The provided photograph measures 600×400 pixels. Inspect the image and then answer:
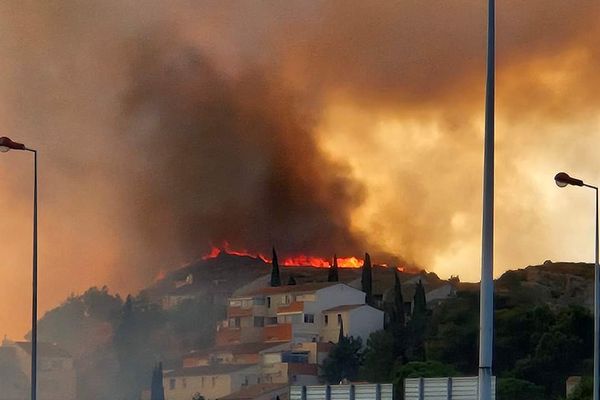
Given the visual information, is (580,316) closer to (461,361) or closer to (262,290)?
(461,361)

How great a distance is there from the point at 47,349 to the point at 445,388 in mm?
104870

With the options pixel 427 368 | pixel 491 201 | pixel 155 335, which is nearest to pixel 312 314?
pixel 155 335

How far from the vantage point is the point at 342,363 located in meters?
115

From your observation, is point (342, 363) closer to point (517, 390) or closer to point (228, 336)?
point (228, 336)

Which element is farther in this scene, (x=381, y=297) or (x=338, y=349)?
(x=381, y=297)

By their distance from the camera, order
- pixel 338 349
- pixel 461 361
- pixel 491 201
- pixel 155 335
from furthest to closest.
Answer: pixel 155 335, pixel 338 349, pixel 461 361, pixel 491 201

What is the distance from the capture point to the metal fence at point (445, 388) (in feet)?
94.9

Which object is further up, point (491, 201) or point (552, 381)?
point (491, 201)

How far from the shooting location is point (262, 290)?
13712 centimetres

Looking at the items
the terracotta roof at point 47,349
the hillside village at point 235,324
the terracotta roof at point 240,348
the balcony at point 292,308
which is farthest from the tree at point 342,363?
the terracotta roof at point 47,349

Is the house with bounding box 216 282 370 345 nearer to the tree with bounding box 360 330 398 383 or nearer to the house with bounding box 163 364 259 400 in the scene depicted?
the house with bounding box 163 364 259 400

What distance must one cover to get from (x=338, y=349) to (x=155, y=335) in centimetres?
2436

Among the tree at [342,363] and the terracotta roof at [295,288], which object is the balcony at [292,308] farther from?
the tree at [342,363]

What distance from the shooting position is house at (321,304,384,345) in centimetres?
12125
